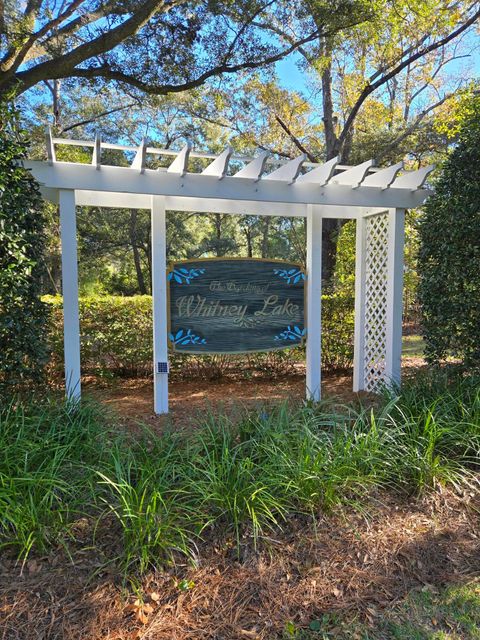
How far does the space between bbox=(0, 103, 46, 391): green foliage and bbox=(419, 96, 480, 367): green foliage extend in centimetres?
369

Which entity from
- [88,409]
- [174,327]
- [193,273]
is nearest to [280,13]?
[193,273]

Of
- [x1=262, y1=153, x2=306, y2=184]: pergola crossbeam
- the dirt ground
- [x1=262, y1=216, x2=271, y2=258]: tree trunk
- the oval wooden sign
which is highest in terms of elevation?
[x1=262, y1=216, x2=271, y2=258]: tree trunk

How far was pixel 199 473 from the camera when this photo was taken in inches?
95.1

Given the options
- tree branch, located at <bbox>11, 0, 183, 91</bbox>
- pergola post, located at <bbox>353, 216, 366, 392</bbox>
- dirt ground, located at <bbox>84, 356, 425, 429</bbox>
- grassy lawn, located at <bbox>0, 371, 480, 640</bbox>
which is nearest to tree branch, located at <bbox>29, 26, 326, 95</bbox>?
tree branch, located at <bbox>11, 0, 183, 91</bbox>

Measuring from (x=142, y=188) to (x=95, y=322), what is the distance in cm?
234

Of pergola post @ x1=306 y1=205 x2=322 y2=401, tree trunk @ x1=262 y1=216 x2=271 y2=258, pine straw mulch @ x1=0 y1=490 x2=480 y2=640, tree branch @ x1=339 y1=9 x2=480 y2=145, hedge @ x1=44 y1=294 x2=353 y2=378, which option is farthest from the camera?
tree trunk @ x1=262 y1=216 x2=271 y2=258

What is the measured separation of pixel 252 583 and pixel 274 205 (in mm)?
3830

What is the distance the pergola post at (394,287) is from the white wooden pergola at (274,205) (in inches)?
0.5

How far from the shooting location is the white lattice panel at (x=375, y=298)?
16.7ft

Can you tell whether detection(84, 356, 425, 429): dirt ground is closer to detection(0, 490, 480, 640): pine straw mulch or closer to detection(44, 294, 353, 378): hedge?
detection(44, 294, 353, 378): hedge

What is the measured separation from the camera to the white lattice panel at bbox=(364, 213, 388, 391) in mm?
5078

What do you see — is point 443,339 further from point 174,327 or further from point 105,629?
point 105,629

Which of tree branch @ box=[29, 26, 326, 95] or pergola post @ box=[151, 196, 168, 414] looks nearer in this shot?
pergola post @ box=[151, 196, 168, 414]

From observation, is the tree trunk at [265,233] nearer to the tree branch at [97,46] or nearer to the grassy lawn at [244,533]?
the tree branch at [97,46]
